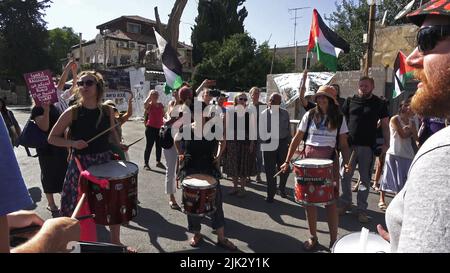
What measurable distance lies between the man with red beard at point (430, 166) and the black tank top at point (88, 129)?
335 centimetres

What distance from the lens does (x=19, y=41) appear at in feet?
136

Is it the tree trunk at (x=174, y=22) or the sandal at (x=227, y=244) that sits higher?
the tree trunk at (x=174, y=22)

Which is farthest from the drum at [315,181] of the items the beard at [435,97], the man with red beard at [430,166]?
the beard at [435,97]

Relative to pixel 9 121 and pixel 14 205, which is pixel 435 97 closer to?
pixel 14 205

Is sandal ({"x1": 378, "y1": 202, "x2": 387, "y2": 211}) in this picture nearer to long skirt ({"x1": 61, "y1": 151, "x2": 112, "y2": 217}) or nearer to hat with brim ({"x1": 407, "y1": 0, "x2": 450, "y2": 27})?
long skirt ({"x1": 61, "y1": 151, "x2": 112, "y2": 217})

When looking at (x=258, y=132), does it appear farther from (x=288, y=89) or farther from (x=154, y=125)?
(x=288, y=89)

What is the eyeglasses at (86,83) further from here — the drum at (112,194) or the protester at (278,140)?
the protester at (278,140)

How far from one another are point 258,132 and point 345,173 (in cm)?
233

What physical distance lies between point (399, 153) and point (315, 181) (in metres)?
2.74

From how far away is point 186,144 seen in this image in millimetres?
4598

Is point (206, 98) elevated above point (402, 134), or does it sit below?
above

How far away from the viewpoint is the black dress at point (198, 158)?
4559 millimetres
